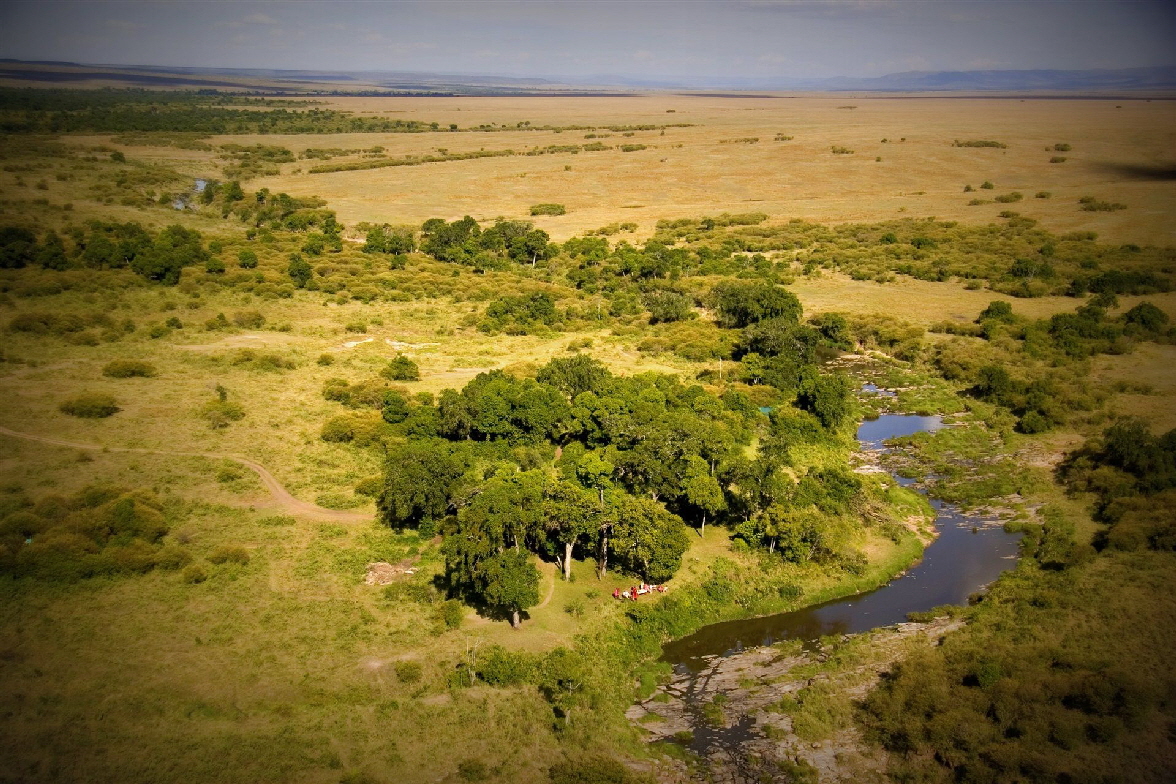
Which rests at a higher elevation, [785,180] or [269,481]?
[785,180]

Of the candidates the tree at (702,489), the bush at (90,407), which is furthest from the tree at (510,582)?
the bush at (90,407)

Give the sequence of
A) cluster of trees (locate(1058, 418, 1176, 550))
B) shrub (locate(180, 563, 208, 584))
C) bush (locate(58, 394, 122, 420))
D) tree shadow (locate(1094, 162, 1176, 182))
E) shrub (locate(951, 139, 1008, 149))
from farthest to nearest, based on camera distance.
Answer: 1. shrub (locate(951, 139, 1008, 149))
2. tree shadow (locate(1094, 162, 1176, 182))
3. bush (locate(58, 394, 122, 420))
4. cluster of trees (locate(1058, 418, 1176, 550))
5. shrub (locate(180, 563, 208, 584))

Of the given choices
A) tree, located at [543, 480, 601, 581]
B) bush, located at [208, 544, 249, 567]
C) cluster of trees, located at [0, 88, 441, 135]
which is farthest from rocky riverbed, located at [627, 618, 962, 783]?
cluster of trees, located at [0, 88, 441, 135]

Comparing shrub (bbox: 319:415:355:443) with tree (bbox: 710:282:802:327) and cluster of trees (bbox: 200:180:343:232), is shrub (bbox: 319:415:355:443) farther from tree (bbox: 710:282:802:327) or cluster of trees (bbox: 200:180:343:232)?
cluster of trees (bbox: 200:180:343:232)

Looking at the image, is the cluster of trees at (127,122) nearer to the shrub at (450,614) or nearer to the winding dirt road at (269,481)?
the winding dirt road at (269,481)

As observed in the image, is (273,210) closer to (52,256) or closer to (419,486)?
(52,256)

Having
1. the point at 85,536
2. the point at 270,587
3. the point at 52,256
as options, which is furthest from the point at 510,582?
the point at 52,256

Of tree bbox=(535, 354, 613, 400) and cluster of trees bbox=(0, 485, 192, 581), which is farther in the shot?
tree bbox=(535, 354, 613, 400)
